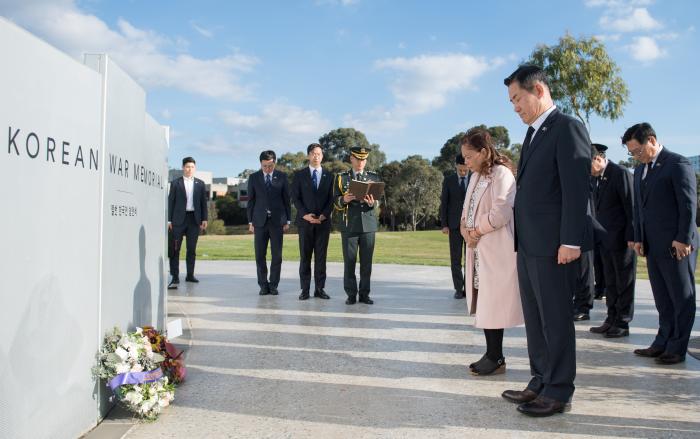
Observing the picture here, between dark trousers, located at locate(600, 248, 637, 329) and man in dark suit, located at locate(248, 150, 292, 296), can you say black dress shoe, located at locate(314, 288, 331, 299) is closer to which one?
man in dark suit, located at locate(248, 150, 292, 296)

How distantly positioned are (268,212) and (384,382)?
5.12m

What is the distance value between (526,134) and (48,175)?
2.92 metres

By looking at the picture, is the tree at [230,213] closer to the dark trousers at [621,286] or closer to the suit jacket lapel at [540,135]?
the dark trousers at [621,286]

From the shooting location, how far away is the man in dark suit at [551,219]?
3.42 m

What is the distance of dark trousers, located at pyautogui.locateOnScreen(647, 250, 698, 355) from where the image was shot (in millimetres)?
4754

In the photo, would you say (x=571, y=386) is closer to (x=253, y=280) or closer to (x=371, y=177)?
(x=371, y=177)

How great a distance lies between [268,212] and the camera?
888cm

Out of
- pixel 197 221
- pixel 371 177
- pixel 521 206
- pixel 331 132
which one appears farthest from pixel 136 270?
pixel 331 132

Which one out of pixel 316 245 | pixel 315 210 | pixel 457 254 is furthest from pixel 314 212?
pixel 457 254

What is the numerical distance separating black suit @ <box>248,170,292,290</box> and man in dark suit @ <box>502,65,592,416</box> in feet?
18.4

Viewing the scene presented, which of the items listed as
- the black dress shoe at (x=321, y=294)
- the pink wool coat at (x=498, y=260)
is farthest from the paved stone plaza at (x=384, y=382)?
the black dress shoe at (x=321, y=294)

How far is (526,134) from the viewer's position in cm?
384

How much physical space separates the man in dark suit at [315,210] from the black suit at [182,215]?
233cm

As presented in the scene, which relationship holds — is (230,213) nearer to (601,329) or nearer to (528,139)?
(601,329)
